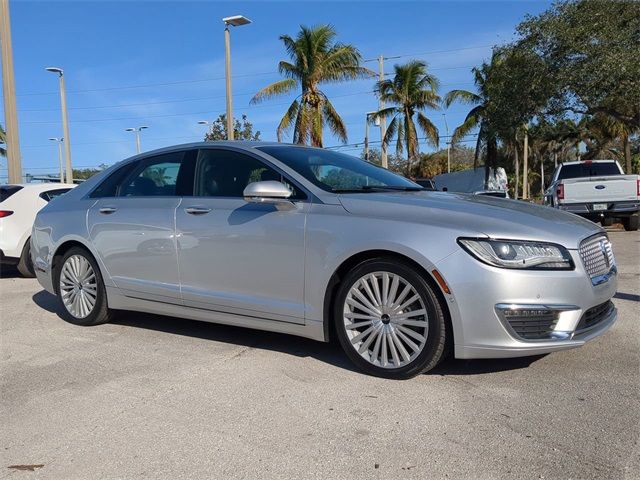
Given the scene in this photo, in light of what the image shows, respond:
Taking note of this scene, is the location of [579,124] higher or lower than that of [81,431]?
higher

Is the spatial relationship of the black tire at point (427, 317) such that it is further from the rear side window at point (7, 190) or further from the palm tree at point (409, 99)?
the palm tree at point (409, 99)

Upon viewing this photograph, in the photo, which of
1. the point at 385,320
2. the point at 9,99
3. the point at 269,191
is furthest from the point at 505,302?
the point at 9,99

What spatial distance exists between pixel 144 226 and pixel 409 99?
27065 millimetres

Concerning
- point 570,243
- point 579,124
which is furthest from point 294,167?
point 579,124

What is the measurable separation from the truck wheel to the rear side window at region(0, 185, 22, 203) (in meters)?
12.8

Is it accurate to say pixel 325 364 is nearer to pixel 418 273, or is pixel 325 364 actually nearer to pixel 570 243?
pixel 418 273

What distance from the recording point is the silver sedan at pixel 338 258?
3484mm

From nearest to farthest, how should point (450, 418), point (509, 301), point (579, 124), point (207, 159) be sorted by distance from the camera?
point (450, 418) → point (509, 301) → point (207, 159) → point (579, 124)

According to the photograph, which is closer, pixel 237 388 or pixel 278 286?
pixel 237 388

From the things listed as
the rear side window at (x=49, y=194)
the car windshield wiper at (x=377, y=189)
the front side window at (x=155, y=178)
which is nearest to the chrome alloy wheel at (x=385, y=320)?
the car windshield wiper at (x=377, y=189)

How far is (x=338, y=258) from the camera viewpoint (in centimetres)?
392

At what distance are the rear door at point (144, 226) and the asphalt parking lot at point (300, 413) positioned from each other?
537 millimetres

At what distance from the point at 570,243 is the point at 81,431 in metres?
3.07

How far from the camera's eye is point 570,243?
3.56 m
